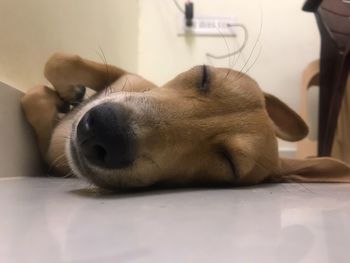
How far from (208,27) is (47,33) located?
1.94 metres

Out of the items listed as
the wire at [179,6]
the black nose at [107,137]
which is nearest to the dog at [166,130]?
the black nose at [107,137]

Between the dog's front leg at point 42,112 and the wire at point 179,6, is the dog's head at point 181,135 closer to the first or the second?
the dog's front leg at point 42,112

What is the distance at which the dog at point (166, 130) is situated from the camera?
3.86 ft

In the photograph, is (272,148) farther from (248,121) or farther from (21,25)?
(21,25)

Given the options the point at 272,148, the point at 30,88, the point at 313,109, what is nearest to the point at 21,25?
the point at 30,88

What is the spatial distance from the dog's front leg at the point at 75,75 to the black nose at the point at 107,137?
0.61 m

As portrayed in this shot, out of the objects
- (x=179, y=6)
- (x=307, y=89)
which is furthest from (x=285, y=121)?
(x=179, y=6)

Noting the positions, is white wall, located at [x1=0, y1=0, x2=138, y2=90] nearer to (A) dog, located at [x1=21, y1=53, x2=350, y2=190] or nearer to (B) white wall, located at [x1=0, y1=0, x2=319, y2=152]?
(A) dog, located at [x1=21, y1=53, x2=350, y2=190]

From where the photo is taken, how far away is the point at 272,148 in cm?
154

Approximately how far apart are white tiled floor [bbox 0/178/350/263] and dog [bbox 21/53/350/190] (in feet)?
0.26

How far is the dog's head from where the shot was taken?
1161 mm

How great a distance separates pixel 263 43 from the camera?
12.1 ft

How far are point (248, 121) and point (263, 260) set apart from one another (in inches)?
33.7

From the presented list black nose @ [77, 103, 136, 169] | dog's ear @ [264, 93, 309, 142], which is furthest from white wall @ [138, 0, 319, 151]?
black nose @ [77, 103, 136, 169]
